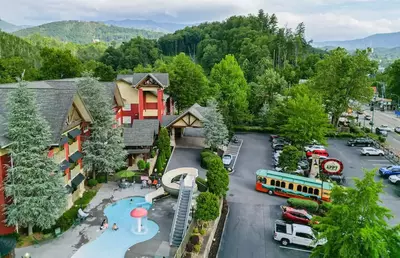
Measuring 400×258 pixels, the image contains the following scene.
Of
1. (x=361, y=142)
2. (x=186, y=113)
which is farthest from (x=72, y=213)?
(x=361, y=142)

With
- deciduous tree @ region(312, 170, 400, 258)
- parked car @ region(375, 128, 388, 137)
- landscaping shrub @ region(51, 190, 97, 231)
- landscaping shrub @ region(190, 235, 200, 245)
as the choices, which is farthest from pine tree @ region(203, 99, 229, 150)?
parked car @ region(375, 128, 388, 137)

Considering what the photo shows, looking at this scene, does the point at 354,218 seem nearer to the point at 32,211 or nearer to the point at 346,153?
the point at 32,211

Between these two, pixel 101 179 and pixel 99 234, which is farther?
pixel 101 179

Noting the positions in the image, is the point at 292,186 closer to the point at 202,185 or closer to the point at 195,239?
the point at 202,185

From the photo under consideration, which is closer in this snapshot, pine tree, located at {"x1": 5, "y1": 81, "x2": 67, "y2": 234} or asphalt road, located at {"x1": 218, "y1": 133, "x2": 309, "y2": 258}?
pine tree, located at {"x1": 5, "y1": 81, "x2": 67, "y2": 234}

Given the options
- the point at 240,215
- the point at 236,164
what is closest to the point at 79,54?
the point at 236,164

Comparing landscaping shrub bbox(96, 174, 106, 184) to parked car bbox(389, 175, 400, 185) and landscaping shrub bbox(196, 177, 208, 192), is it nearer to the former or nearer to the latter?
landscaping shrub bbox(196, 177, 208, 192)

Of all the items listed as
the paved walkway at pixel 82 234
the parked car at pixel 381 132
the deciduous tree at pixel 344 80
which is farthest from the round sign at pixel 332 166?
the parked car at pixel 381 132
